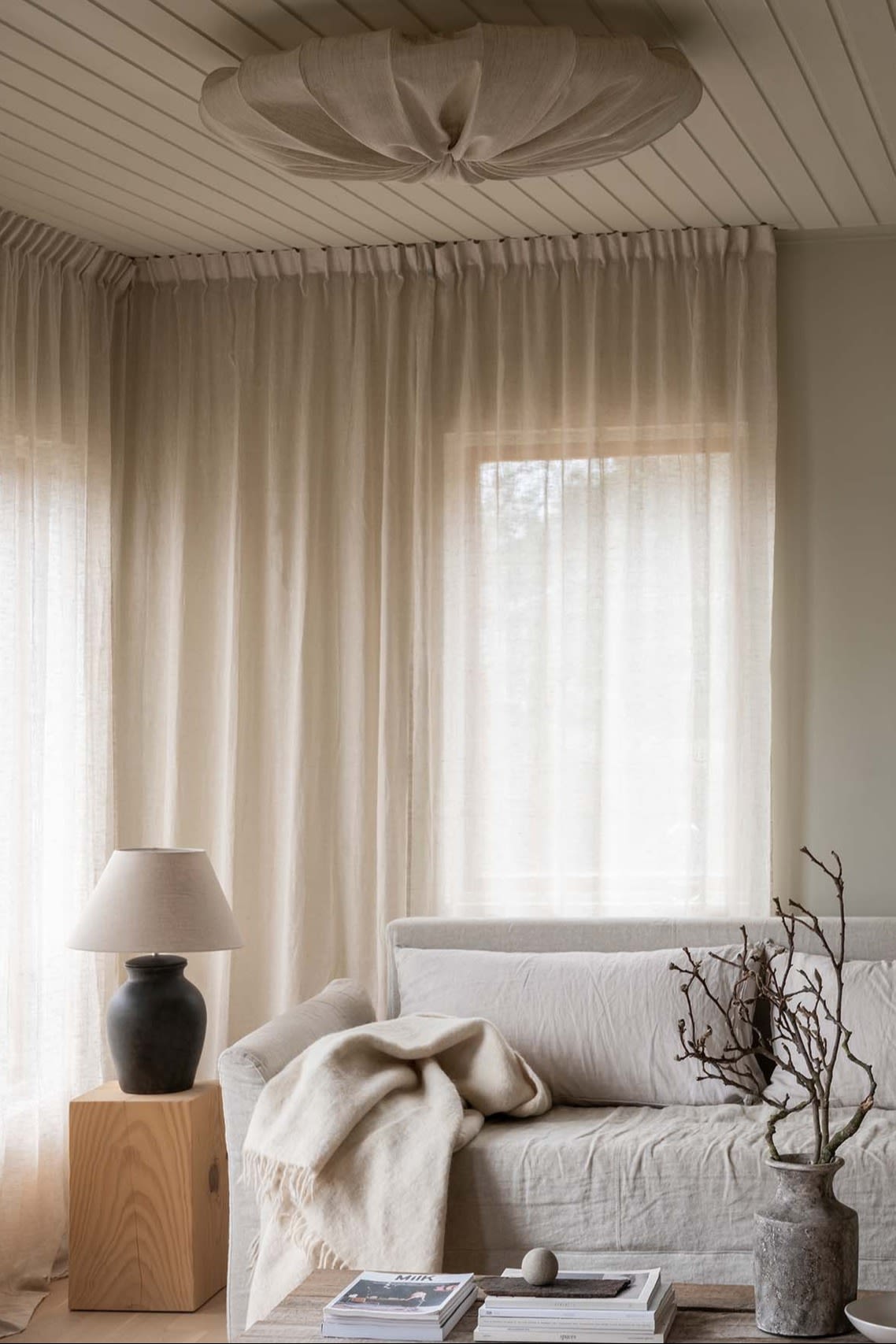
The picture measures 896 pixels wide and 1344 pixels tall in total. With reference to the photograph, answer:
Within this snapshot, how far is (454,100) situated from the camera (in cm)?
265

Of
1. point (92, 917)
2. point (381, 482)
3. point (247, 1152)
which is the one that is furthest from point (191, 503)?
point (247, 1152)

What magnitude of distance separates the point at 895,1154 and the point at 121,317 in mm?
3148

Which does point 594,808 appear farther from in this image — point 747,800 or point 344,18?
point 344,18

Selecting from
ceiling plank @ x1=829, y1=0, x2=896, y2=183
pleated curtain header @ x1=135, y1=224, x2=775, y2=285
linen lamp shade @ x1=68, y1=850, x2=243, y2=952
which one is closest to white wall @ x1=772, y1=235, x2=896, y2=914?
pleated curtain header @ x1=135, y1=224, x2=775, y2=285

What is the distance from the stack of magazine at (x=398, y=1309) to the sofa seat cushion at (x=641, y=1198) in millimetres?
650

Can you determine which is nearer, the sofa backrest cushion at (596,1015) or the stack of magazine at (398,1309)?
the stack of magazine at (398,1309)

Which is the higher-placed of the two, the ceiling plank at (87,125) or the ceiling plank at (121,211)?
the ceiling plank at (121,211)

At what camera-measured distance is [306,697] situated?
419 cm

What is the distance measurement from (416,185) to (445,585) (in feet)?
3.55

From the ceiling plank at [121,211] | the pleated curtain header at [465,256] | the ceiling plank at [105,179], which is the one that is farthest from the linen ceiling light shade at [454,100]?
the pleated curtain header at [465,256]

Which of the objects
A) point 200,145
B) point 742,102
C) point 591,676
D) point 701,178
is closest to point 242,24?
point 200,145

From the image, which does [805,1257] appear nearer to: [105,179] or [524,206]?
[524,206]

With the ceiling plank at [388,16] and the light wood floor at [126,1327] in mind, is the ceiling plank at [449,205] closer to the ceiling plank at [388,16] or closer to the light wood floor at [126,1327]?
the ceiling plank at [388,16]

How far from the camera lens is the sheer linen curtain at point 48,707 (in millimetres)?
3816
